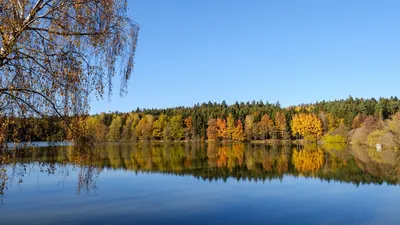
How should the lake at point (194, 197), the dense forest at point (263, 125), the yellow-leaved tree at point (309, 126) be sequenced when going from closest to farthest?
the lake at point (194, 197) → the dense forest at point (263, 125) → the yellow-leaved tree at point (309, 126)

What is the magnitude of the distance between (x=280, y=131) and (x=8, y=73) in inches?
3373

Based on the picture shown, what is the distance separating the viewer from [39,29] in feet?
17.6

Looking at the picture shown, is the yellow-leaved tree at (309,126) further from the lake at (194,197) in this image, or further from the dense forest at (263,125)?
the lake at (194,197)

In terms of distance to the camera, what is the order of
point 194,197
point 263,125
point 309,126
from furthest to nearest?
1. point 263,125
2. point 309,126
3. point 194,197

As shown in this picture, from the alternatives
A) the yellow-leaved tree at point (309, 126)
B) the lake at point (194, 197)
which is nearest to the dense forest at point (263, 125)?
the yellow-leaved tree at point (309, 126)

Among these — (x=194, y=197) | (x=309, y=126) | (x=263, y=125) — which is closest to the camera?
(x=194, y=197)

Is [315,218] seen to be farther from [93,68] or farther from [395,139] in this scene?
[395,139]

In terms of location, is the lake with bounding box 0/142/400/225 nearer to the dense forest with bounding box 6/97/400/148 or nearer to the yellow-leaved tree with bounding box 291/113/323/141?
the dense forest with bounding box 6/97/400/148

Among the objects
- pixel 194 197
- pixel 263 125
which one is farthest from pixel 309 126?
Result: pixel 194 197

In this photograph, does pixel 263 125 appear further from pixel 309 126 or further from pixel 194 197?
pixel 194 197

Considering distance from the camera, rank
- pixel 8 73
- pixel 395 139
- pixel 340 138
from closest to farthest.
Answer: pixel 8 73 → pixel 395 139 → pixel 340 138

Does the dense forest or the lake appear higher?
the dense forest

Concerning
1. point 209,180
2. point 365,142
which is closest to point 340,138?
point 365,142

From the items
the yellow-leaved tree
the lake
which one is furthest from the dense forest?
Answer: the lake
